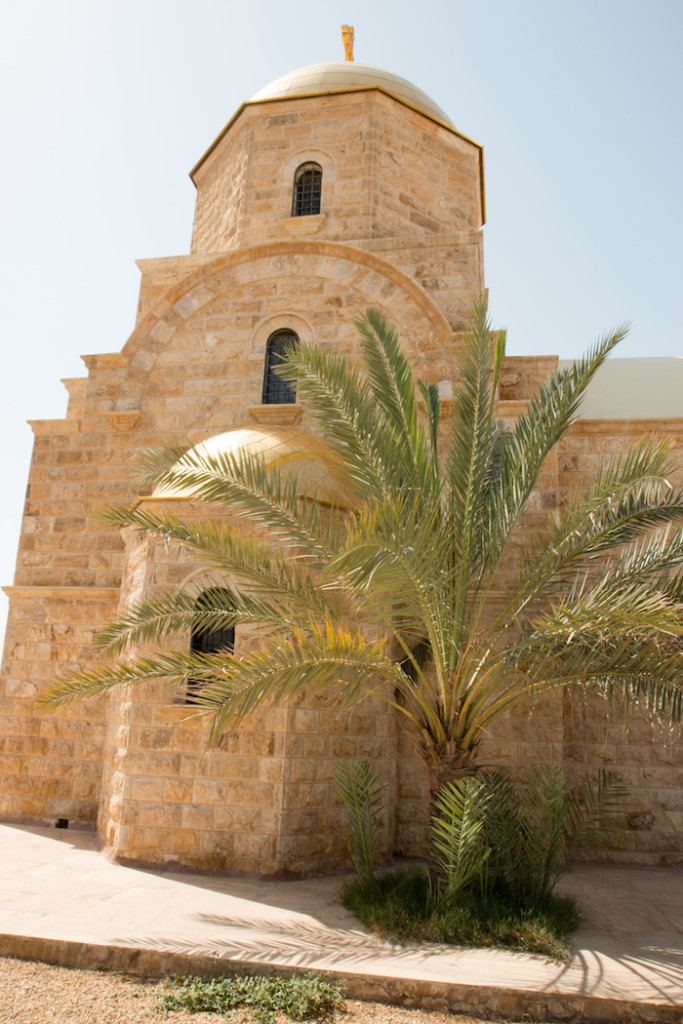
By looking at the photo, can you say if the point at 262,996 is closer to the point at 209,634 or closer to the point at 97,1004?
the point at 97,1004

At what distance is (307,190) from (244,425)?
348 cm

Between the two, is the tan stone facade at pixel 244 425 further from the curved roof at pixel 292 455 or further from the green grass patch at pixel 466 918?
the green grass patch at pixel 466 918

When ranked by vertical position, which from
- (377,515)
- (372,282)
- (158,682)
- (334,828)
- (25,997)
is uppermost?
(372,282)

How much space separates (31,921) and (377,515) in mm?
3155

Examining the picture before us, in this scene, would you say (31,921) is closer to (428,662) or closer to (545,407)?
(428,662)

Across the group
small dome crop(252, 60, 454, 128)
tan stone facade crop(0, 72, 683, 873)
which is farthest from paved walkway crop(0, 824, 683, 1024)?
small dome crop(252, 60, 454, 128)

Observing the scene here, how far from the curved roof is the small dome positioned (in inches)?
208

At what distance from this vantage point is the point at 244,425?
326 inches

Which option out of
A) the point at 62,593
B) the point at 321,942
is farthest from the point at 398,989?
the point at 62,593

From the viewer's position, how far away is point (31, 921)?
445 centimetres

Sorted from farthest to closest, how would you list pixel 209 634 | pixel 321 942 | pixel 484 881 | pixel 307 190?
pixel 307 190
pixel 209 634
pixel 484 881
pixel 321 942

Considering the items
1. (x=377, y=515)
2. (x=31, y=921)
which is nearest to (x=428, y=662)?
(x=377, y=515)

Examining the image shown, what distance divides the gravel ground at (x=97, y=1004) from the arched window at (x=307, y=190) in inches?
329

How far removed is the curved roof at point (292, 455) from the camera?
6.66 m
